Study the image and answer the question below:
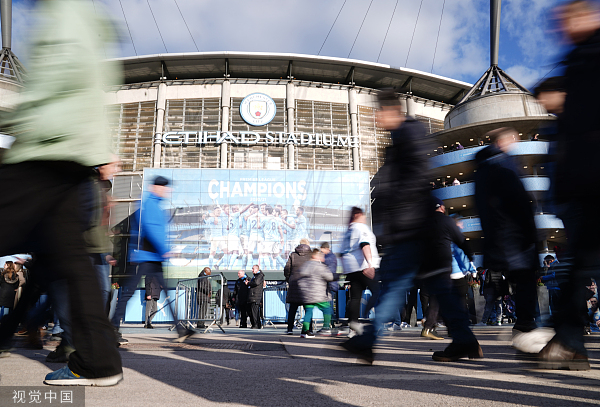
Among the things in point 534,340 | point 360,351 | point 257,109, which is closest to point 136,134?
point 257,109

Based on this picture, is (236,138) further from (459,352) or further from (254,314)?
(459,352)

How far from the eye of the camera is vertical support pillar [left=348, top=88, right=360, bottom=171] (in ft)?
128

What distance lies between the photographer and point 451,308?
11.0 ft

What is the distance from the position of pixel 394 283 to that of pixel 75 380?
216cm

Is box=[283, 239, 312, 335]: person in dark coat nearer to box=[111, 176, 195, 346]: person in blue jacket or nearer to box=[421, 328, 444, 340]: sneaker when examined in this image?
box=[421, 328, 444, 340]: sneaker

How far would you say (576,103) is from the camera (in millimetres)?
2631

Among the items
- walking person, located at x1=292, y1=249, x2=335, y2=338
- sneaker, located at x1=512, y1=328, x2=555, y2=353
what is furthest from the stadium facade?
sneaker, located at x1=512, y1=328, x2=555, y2=353

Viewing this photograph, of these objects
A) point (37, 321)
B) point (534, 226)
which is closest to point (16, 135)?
point (37, 321)

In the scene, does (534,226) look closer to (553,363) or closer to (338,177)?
(553,363)

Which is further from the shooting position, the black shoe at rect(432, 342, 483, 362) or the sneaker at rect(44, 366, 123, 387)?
the black shoe at rect(432, 342, 483, 362)

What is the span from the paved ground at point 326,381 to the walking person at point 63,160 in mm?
322

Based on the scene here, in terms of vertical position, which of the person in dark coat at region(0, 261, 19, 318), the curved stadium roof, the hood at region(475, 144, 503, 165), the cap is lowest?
the person in dark coat at region(0, 261, 19, 318)

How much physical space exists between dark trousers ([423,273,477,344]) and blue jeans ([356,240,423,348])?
0.23 m

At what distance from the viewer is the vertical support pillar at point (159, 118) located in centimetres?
3822
